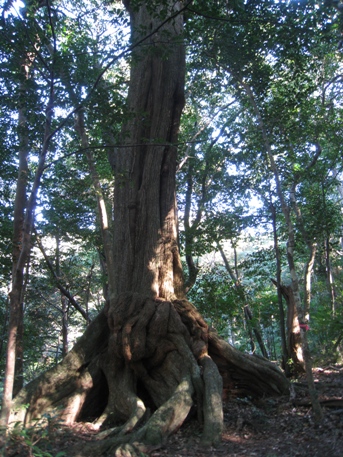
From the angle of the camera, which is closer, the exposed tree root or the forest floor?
the forest floor

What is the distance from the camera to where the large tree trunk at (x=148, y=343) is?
5.07 m

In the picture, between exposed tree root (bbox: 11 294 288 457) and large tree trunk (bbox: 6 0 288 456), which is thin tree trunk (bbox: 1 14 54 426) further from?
large tree trunk (bbox: 6 0 288 456)

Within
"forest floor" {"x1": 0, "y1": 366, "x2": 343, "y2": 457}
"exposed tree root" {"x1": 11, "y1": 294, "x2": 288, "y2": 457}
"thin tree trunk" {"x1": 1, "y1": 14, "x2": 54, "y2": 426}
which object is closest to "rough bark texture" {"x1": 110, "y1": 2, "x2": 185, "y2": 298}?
"exposed tree root" {"x1": 11, "y1": 294, "x2": 288, "y2": 457}

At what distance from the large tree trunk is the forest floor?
223 millimetres

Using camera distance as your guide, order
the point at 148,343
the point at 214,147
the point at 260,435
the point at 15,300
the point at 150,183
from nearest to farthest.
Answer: the point at 15,300 < the point at 260,435 < the point at 148,343 < the point at 150,183 < the point at 214,147

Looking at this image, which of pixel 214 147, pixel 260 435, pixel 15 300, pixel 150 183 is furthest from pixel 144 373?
pixel 214 147

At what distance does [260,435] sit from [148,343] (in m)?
2.00

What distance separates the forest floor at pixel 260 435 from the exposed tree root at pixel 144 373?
0.95 ft

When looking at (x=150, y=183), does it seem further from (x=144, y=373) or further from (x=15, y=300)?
(x=15, y=300)

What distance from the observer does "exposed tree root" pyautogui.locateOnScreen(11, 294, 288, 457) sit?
527cm

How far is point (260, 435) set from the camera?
5012 mm

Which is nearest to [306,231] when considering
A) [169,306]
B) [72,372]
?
[169,306]

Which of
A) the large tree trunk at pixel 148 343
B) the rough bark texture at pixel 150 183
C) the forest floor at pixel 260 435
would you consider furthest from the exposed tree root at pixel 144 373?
the rough bark texture at pixel 150 183

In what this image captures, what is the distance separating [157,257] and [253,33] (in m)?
4.97
